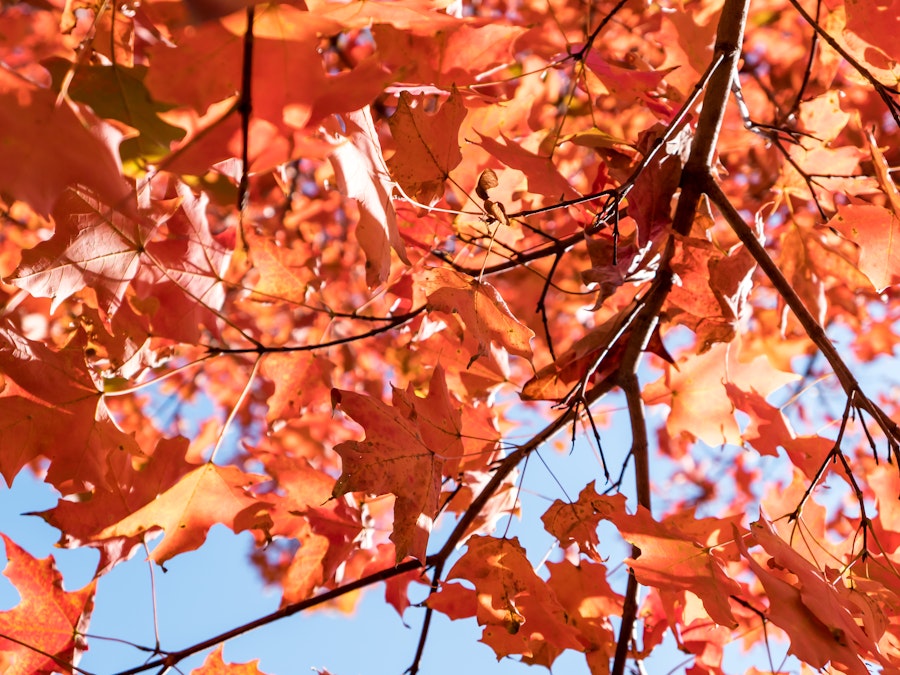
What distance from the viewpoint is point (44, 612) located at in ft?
3.88

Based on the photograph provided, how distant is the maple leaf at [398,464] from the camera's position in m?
0.94

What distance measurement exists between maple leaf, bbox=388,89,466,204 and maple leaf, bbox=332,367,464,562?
319mm

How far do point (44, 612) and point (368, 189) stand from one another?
911mm

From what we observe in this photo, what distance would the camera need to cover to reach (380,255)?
0.90 metres

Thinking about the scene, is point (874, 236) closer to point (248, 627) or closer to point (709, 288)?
point (709, 288)

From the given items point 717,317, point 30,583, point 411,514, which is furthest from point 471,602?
point 30,583

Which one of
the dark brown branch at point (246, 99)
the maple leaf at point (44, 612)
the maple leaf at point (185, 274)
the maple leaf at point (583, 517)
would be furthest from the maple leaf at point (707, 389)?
the maple leaf at point (44, 612)

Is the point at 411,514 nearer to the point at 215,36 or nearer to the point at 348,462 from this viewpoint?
the point at 348,462

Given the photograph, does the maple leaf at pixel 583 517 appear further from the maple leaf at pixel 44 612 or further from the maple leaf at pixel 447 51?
the maple leaf at pixel 44 612

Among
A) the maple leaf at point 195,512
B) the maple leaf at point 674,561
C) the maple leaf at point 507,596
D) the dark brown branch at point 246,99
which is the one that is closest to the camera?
the dark brown branch at point 246,99

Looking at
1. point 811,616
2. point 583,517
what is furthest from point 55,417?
point 811,616

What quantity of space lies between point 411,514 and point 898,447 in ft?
2.10

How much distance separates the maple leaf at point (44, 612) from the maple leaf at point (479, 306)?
0.78 m

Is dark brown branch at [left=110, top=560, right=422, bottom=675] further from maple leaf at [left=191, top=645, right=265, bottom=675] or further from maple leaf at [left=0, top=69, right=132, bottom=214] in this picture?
maple leaf at [left=0, top=69, right=132, bottom=214]
